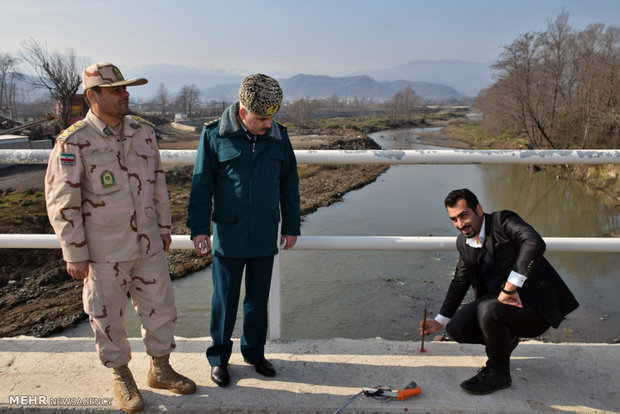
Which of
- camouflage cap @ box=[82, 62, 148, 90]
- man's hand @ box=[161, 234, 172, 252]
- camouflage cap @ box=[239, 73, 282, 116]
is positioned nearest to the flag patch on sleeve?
camouflage cap @ box=[82, 62, 148, 90]

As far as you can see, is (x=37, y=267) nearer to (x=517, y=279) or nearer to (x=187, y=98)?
(x=517, y=279)

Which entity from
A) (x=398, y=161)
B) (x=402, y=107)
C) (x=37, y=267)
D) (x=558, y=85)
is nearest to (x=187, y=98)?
(x=402, y=107)

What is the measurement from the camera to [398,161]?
8.63 feet

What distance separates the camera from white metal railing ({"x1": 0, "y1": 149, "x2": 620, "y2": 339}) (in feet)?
8.38

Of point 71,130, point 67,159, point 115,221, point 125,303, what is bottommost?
point 125,303

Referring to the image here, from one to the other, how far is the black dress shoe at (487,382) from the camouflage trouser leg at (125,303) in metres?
1.44

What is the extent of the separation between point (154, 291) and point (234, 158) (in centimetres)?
72

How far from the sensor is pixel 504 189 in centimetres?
2084

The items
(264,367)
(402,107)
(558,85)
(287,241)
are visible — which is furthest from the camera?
(402,107)

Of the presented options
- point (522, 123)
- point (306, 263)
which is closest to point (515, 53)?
point (522, 123)

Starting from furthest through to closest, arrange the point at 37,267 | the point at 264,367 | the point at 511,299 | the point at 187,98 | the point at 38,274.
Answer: the point at 187,98 → the point at 37,267 → the point at 38,274 → the point at 264,367 → the point at 511,299

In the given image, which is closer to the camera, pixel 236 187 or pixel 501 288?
pixel 236 187

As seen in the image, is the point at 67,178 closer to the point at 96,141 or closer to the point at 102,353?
the point at 96,141

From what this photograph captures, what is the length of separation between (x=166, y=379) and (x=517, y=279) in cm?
171
